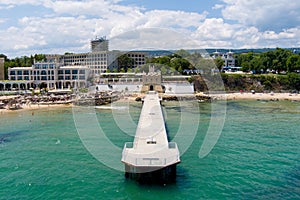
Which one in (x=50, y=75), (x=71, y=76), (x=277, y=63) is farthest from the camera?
(x=277, y=63)

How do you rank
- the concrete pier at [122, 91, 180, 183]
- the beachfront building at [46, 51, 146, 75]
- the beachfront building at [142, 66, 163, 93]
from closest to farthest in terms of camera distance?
the concrete pier at [122, 91, 180, 183] → the beachfront building at [142, 66, 163, 93] → the beachfront building at [46, 51, 146, 75]

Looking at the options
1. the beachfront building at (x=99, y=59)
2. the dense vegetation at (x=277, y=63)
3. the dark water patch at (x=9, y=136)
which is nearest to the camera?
the dark water patch at (x=9, y=136)

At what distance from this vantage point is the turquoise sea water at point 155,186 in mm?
17719

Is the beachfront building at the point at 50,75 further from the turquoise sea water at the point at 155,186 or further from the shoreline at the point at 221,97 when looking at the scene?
the turquoise sea water at the point at 155,186

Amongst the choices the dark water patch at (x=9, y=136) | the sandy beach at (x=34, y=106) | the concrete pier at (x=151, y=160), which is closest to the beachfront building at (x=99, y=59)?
the sandy beach at (x=34, y=106)

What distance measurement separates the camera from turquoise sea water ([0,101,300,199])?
17.7m

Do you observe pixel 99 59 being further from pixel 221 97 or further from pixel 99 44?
pixel 221 97

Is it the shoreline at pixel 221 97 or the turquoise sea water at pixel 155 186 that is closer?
the turquoise sea water at pixel 155 186

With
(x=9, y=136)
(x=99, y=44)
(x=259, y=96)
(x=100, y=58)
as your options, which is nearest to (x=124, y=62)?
(x=100, y=58)

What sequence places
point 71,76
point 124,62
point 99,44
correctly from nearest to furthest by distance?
1. point 71,76
2. point 124,62
3. point 99,44

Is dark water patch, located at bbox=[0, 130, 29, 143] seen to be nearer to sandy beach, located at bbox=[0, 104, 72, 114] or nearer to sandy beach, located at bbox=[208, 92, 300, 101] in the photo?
sandy beach, located at bbox=[0, 104, 72, 114]

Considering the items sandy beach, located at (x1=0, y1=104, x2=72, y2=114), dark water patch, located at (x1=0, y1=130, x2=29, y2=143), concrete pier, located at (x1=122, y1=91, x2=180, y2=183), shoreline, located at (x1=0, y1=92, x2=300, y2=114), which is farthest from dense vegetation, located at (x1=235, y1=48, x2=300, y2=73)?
concrete pier, located at (x1=122, y1=91, x2=180, y2=183)

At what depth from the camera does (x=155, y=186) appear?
17859 millimetres

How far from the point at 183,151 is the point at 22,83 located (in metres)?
59.2
